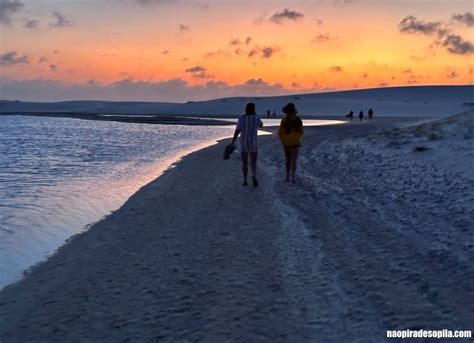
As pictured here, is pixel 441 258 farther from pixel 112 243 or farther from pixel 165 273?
pixel 112 243

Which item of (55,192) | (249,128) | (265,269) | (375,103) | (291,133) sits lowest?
(55,192)

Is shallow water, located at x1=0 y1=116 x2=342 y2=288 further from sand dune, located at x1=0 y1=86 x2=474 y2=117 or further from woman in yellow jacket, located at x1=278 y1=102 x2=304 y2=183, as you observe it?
sand dune, located at x1=0 y1=86 x2=474 y2=117

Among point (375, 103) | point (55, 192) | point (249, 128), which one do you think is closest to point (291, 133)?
point (249, 128)

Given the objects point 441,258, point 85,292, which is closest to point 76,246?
point 85,292

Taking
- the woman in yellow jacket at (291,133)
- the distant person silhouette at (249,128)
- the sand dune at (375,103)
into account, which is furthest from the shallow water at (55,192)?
the sand dune at (375,103)

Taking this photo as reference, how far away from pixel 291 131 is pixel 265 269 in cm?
666

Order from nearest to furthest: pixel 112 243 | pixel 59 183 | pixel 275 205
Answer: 1. pixel 112 243
2. pixel 275 205
3. pixel 59 183

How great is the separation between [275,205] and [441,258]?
3994 mm

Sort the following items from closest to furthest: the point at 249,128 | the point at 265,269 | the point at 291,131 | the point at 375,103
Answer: the point at 265,269
the point at 249,128
the point at 291,131
the point at 375,103

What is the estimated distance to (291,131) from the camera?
11.9 meters

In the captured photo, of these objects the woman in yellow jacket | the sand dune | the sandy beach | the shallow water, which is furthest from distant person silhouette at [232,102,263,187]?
the sand dune

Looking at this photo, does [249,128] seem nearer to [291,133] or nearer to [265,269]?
[291,133]

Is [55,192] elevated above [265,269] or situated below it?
below

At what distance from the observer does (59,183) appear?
13.9m
